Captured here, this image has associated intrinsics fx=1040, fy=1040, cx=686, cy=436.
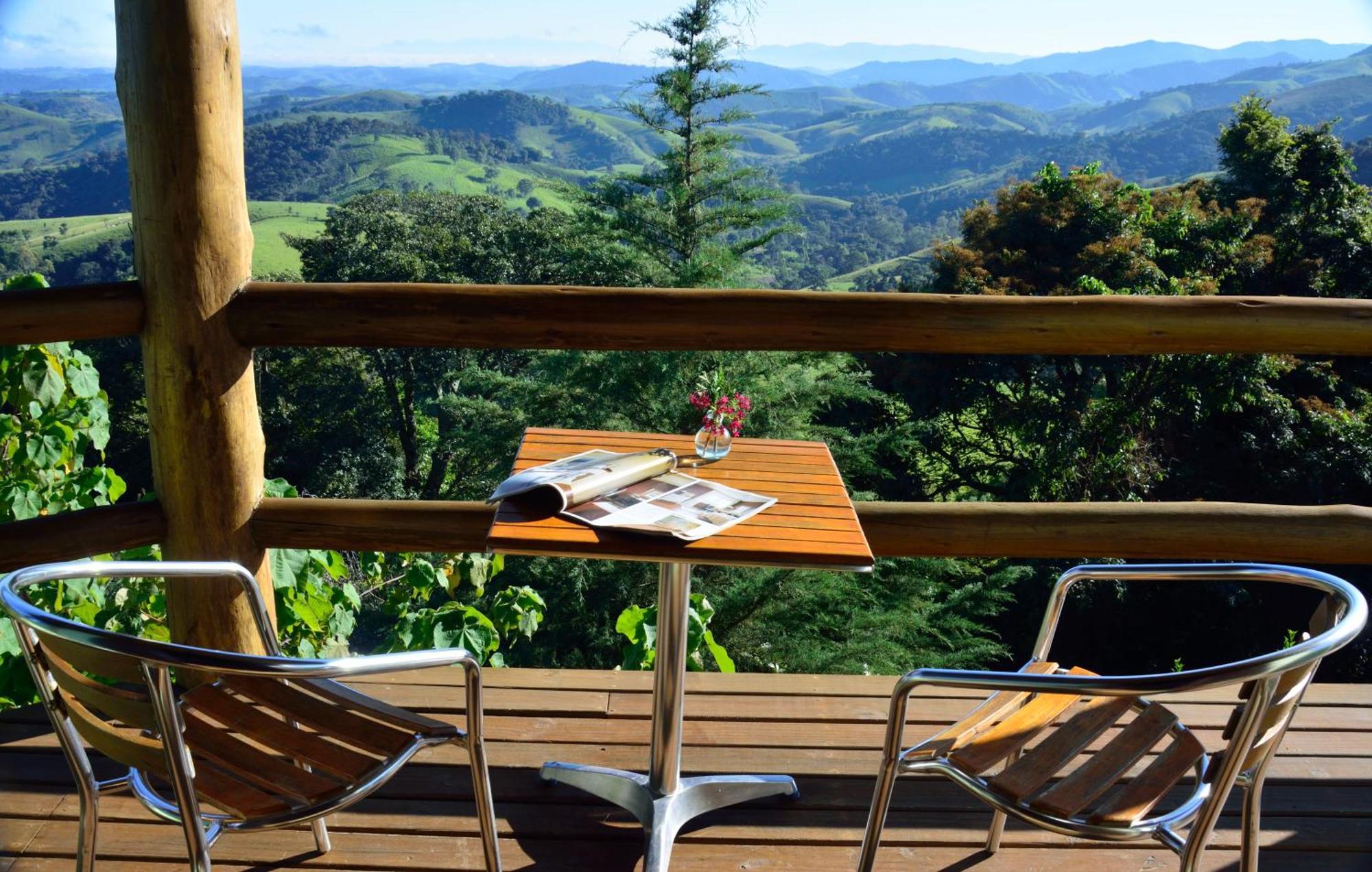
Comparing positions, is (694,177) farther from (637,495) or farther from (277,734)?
(277,734)

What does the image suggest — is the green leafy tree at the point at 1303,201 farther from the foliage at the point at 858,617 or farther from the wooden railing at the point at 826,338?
the wooden railing at the point at 826,338

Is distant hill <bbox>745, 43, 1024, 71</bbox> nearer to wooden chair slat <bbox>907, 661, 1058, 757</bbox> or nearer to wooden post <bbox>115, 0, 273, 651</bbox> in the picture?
wooden post <bbox>115, 0, 273, 651</bbox>

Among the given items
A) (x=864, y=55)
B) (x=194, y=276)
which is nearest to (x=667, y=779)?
(x=194, y=276)

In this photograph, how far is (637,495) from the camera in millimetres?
1654

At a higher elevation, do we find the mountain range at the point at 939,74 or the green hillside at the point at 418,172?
the mountain range at the point at 939,74

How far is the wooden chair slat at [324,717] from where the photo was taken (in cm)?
140

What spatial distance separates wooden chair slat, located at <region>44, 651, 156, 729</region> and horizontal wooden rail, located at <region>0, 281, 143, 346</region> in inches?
34.7

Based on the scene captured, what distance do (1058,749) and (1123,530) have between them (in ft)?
3.06

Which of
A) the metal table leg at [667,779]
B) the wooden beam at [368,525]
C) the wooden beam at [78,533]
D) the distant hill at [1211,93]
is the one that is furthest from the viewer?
the distant hill at [1211,93]

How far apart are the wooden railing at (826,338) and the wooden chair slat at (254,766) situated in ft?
2.67

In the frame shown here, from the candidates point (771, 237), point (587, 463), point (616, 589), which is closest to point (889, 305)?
point (587, 463)

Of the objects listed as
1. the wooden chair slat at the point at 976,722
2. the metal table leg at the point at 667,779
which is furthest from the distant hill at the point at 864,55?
the wooden chair slat at the point at 976,722

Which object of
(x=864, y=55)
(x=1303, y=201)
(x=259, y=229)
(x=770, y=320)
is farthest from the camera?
(x=864, y=55)

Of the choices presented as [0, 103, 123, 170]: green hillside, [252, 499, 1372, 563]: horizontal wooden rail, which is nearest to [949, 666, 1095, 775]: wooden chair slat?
[252, 499, 1372, 563]: horizontal wooden rail
